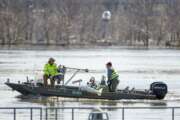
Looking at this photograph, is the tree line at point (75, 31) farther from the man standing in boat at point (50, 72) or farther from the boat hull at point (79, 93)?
the boat hull at point (79, 93)

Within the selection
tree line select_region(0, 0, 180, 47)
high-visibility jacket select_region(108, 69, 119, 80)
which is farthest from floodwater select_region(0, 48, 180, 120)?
tree line select_region(0, 0, 180, 47)

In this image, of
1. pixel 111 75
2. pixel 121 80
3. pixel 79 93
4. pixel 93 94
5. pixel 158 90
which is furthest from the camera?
pixel 121 80

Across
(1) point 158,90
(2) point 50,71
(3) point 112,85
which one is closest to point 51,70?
(2) point 50,71

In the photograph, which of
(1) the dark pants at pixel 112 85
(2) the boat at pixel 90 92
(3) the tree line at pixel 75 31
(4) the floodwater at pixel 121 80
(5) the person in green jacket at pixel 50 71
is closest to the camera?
(4) the floodwater at pixel 121 80

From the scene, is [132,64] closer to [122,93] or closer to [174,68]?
[174,68]

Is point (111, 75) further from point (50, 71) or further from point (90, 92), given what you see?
point (50, 71)

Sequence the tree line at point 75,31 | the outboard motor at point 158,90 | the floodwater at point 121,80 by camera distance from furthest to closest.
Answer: the tree line at point 75,31 < the outboard motor at point 158,90 < the floodwater at point 121,80

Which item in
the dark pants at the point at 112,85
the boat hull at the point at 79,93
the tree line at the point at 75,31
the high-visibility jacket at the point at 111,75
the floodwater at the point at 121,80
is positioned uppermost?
the tree line at the point at 75,31

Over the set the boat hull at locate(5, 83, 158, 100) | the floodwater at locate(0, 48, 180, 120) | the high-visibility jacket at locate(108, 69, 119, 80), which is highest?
the high-visibility jacket at locate(108, 69, 119, 80)

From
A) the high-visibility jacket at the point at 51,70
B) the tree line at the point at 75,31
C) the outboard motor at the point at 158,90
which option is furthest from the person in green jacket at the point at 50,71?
the tree line at the point at 75,31

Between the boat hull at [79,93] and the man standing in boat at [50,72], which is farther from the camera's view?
the man standing in boat at [50,72]

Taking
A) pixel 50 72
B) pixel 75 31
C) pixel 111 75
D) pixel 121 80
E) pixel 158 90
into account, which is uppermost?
pixel 75 31

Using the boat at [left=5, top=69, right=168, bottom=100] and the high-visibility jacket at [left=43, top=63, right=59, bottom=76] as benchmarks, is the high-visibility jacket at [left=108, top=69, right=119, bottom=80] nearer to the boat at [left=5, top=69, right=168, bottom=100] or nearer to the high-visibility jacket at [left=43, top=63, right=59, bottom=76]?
the boat at [left=5, top=69, right=168, bottom=100]

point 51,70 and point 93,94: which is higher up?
point 51,70
